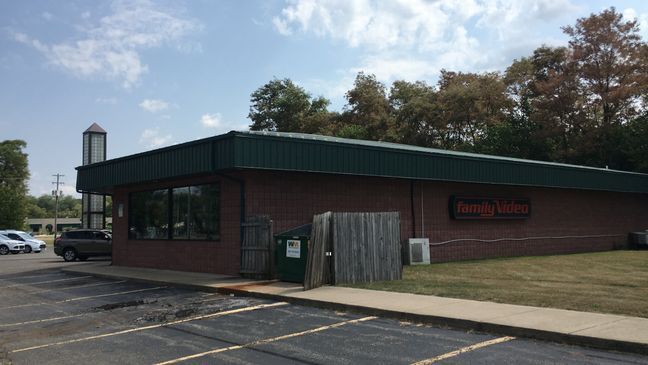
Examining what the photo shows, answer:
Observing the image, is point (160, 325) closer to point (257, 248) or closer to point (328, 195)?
point (257, 248)

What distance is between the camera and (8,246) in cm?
4291

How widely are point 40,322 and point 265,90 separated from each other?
5807 cm

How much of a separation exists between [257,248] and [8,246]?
34.8 m

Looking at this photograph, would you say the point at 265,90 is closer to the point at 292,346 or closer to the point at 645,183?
the point at 645,183

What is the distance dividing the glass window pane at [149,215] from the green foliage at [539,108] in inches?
1254

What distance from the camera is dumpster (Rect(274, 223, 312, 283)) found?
14.5 metres

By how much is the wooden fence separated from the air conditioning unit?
14.3 feet

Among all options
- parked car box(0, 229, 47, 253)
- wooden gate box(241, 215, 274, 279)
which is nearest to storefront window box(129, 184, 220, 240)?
wooden gate box(241, 215, 274, 279)

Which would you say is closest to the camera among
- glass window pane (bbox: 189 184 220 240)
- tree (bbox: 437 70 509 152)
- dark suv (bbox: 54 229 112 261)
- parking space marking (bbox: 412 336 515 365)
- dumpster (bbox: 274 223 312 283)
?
parking space marking (bbox: 412 336 515 365)

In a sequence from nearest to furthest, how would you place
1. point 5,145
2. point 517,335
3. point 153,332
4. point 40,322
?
point 517,335, point 153,332, point 40,322, point 5,145

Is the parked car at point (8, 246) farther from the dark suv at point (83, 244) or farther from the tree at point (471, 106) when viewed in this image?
the tree at point (471, 106)

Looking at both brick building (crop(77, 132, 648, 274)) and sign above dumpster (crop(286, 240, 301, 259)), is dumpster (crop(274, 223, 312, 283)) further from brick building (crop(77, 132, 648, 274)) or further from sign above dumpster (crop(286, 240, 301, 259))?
brick building (crop(77, 132, 648, 274))

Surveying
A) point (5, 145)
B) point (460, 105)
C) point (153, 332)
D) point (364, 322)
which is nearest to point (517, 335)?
point (364, 322)

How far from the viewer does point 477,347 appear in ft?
25.7
